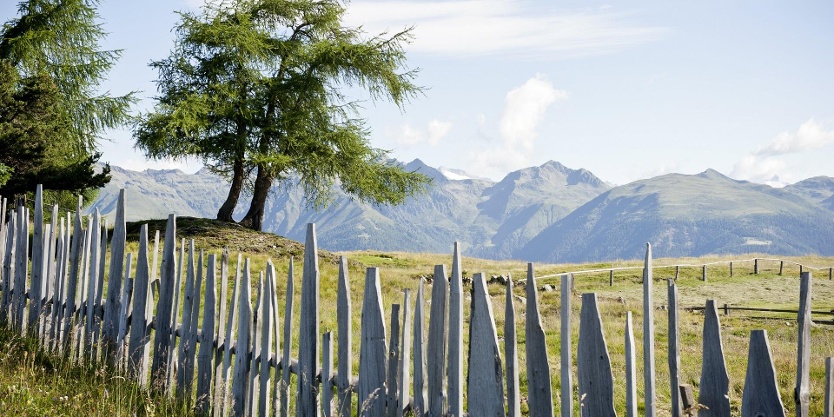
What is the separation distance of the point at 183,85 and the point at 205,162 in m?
2.87

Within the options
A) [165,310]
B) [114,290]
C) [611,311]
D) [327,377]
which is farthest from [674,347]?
[611,311]

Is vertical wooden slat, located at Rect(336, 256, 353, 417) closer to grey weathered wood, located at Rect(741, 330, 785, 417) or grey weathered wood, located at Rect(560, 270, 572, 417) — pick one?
grey weathered wood, located at Rect(560, 270, 572, 417)

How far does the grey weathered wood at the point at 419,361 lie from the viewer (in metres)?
3.57

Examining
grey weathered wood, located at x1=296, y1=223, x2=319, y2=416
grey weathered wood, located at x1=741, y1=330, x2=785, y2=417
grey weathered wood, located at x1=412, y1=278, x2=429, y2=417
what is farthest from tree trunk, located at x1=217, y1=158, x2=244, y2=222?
grey weathered wood, located at x1=741, y1=330, x2=785, y2=417

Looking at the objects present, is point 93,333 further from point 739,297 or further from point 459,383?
point 739,297

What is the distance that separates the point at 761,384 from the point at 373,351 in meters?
2.25

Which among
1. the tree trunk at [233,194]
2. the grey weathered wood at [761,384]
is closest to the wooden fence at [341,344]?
the grey weathered wood at [761,384]

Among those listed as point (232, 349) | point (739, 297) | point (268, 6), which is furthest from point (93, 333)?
point (739, 297)

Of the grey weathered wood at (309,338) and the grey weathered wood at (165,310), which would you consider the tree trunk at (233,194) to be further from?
the grey weathered wood at (309,338)

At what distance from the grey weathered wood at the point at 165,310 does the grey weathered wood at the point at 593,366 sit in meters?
4.40

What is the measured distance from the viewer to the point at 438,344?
359cm

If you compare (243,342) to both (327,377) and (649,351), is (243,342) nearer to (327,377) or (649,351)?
(327,377)

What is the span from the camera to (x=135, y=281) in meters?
6.54

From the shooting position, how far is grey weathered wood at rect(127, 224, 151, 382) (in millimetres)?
6215
